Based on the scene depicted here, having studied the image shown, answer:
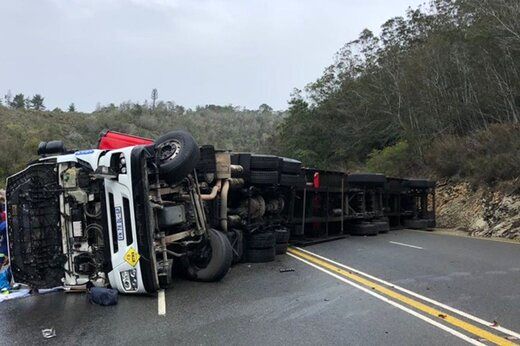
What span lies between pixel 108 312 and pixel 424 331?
3.64 meters

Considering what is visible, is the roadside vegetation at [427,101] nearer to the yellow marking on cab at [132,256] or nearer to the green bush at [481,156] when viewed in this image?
the green bush at [481,156]

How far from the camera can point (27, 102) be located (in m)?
74.3

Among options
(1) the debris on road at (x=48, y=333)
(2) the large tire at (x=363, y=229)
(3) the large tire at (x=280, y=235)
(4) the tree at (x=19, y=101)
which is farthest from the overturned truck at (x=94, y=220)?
(4) the tree at (x=19, y=101)

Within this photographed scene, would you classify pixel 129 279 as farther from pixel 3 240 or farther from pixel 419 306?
pixel 419 306

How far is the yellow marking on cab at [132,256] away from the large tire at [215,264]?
4.98 feet

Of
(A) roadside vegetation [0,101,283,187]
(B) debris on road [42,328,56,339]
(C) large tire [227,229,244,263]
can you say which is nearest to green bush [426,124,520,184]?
(C) large tire [227,229,244,263]

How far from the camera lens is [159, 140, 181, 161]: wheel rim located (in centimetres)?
772

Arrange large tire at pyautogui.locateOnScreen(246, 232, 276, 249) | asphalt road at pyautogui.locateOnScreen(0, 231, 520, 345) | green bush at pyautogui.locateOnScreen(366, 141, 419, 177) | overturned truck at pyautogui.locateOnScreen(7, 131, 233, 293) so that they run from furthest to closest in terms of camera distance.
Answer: green bush at pyautogui.locateOnScreen(366, 141, 419, 177) < large tire at pyautogui.locateOnScreen(246, 232, 276, 249) < overturned truck at pyautogui.locateOnScreen(7, 131, 233, 293) < asphalt road at pyautogui.locateOnScreen(0, 231, 520, 345)

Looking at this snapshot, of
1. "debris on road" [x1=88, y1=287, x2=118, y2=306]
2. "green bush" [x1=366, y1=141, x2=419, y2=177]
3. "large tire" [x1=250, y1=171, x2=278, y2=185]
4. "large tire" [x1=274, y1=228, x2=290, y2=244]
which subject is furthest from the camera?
"green bush" [x1=366, y1=141, x2=419, y2=177]

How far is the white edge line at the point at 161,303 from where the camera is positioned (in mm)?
6023

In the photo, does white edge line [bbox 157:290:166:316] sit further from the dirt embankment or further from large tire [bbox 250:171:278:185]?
the dirt embankment

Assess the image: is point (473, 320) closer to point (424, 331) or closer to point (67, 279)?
point (424, 331)

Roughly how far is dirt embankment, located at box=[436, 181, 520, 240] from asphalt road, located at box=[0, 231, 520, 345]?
358 inches

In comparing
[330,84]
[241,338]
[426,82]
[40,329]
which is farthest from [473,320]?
[330,84]
